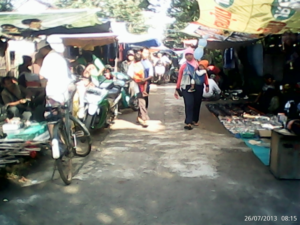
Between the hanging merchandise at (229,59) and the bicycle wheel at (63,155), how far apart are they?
986 cm

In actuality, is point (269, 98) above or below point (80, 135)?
below

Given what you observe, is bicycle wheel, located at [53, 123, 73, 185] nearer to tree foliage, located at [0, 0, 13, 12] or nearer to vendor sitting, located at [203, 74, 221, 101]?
vendor sitting, located at [203, 74, 221, 101]

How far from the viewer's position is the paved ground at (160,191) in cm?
364

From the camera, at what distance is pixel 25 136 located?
5.14m

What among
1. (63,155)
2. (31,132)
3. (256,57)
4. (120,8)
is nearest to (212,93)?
(256,57)

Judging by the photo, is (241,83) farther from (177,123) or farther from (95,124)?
(95,124)

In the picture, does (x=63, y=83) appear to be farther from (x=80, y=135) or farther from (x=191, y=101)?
(x=191, y=101)

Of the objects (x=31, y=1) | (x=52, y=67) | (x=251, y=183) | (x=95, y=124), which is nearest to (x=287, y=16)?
(x=251, y=183)

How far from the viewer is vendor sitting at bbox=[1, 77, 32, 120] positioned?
19.2ft

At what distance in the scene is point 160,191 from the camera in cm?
428

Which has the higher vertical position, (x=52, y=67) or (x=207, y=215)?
(x=52, y=67)

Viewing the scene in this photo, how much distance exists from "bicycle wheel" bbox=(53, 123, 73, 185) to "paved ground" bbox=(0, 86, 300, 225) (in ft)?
0.48

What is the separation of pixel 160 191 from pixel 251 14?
9.60 ft

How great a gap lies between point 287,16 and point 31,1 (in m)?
20.5
